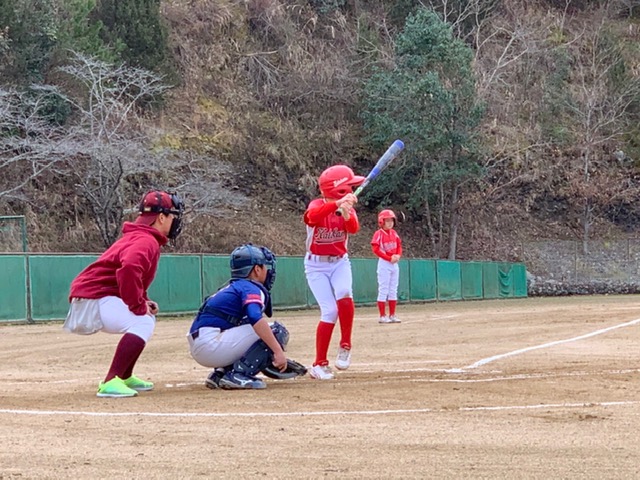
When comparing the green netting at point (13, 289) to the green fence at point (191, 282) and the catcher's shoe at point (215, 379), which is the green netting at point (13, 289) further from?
the catcher's shoe at point (215, 379)

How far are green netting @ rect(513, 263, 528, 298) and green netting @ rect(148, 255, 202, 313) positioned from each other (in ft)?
62.9

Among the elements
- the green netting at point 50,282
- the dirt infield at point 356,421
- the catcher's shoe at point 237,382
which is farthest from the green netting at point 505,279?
the catcher's shoe at point 237,382

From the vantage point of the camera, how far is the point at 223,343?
8.16 m

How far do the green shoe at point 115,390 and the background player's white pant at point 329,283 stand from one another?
7.07 feet

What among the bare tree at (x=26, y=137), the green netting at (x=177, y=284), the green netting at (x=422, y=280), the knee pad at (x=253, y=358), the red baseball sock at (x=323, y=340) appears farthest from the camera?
the green netting at (x=422, y=280)

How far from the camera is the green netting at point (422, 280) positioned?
3309 cm

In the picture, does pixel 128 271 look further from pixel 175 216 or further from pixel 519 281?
pixel 519 281

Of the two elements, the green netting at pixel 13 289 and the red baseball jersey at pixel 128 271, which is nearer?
the red baseball jersey at pixel 128 271

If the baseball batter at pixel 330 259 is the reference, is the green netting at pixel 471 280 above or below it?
below

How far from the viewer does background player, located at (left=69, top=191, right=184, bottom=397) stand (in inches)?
301

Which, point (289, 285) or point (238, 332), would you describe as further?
point (289, 285)

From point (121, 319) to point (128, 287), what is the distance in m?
0.34

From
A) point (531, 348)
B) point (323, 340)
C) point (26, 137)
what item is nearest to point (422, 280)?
point (26, 137)

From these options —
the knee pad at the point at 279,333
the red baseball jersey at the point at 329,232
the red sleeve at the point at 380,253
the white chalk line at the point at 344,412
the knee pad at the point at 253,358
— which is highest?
the red baseball jersey at the point at 329,232
